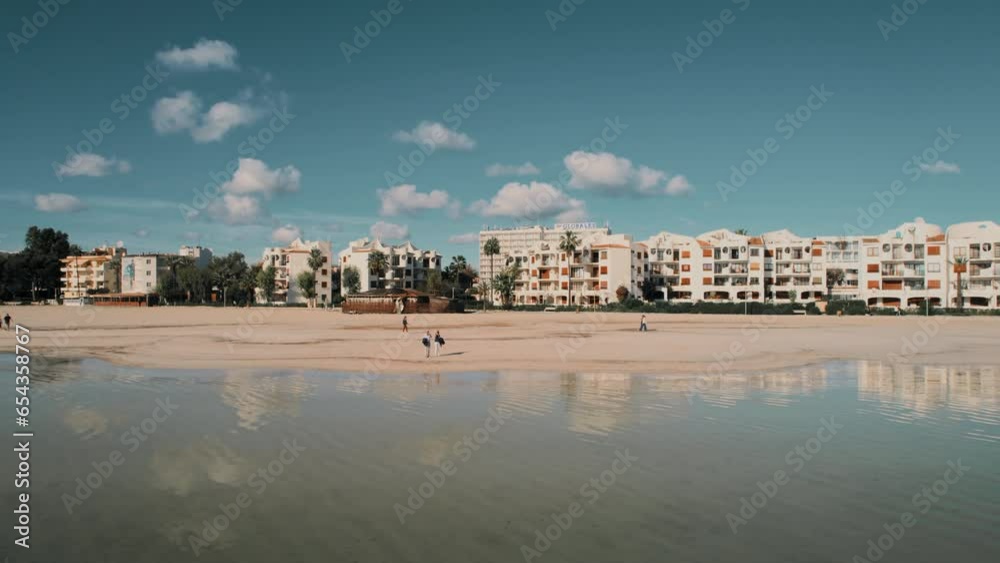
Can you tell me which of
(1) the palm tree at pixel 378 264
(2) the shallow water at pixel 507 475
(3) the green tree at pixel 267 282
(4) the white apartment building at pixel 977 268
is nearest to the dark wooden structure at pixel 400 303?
(1) the palm tree at pixel 378 264

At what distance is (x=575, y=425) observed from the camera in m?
17.4

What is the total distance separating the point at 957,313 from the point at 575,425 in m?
89.5

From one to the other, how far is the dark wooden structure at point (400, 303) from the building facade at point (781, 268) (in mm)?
28899

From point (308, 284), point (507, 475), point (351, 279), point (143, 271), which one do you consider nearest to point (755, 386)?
point (507, 475)

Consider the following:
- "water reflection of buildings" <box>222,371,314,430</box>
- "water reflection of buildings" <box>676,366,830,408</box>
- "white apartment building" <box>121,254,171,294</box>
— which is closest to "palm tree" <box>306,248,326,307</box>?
"white apartment building" <box>121,254,171,294</box>

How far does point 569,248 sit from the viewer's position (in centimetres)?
11025

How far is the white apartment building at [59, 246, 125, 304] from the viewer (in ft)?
537

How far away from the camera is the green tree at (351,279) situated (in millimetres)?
134500

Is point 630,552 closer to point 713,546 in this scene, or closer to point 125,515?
point 713,546

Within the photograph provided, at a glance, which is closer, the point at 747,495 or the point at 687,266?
the point at 747,495

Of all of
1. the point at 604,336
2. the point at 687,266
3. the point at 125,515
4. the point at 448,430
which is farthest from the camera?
the point at 687,266

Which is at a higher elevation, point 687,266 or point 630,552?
point 687,266

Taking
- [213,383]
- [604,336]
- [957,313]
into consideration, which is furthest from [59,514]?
[957,313]

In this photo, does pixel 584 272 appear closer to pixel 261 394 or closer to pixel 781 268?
pixel 781 268
